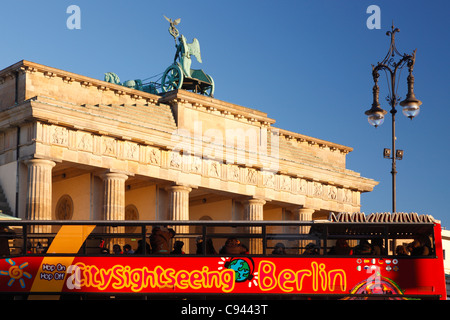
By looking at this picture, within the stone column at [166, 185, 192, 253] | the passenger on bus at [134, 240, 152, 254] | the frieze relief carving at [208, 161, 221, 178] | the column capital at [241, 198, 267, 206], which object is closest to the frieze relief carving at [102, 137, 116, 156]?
the stone column at [166, 185, 192, 253]

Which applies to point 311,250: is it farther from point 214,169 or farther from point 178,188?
point 214,169

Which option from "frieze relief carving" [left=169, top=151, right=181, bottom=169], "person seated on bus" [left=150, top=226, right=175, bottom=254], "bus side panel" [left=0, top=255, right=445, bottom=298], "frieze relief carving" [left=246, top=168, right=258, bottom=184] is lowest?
"bus side panel" [left=0, top=255, right=445, bottom=298]

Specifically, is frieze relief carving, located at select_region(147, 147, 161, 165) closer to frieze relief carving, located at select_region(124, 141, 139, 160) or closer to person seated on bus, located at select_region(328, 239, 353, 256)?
frieze relief carving, located at select_region(124, 141, 139, 160)

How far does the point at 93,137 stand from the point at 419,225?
26.0 meters

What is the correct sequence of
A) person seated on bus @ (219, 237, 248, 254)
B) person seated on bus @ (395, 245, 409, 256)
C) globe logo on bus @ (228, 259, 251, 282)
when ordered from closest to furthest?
globe logo on bus @ (228, 259, 251, 282) → person seated on bus @ (219, 237, 248, 254) → person seated on bus @ (395, 245, 409, 256)

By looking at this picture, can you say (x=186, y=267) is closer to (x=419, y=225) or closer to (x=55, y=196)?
(x=419, y=225)

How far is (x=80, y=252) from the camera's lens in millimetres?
21234

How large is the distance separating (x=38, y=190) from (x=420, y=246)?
24.2m

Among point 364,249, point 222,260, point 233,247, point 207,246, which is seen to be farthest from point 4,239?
point 364,249

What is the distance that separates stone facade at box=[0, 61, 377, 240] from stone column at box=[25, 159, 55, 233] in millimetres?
47

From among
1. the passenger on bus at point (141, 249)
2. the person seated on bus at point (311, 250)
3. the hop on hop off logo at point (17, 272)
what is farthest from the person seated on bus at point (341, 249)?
the hop on hop off logo at point (17, 272)

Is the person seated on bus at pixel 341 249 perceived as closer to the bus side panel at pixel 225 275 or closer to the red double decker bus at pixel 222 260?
the red double decker bus at pixel 222 260

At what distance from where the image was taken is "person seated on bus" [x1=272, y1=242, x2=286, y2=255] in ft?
70.1
